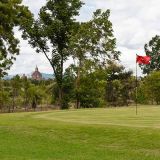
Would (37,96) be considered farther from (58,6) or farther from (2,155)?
(2,155)

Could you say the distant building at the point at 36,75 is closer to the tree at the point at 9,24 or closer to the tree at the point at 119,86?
the tree at the point at 119,86

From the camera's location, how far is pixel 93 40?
173ft

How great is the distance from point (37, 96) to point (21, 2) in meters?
15.0

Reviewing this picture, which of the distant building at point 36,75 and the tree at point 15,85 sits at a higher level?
the distant building at point 36,75

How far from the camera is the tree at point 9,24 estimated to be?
4771cm

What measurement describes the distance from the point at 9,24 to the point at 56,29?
6837mm

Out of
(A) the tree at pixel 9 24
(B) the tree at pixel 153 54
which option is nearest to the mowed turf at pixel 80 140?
(A) the tree at pixel 9 24

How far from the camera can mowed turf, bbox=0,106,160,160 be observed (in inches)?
587

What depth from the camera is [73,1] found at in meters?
54.8

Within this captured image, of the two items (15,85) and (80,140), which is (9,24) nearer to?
(15,85)

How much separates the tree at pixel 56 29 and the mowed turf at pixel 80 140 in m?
32.8

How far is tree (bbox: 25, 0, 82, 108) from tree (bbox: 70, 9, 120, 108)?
161 cm

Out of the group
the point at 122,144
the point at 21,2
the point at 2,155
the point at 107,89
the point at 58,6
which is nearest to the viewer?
the point at 2,155

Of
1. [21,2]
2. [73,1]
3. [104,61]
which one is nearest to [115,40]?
[104,61]
